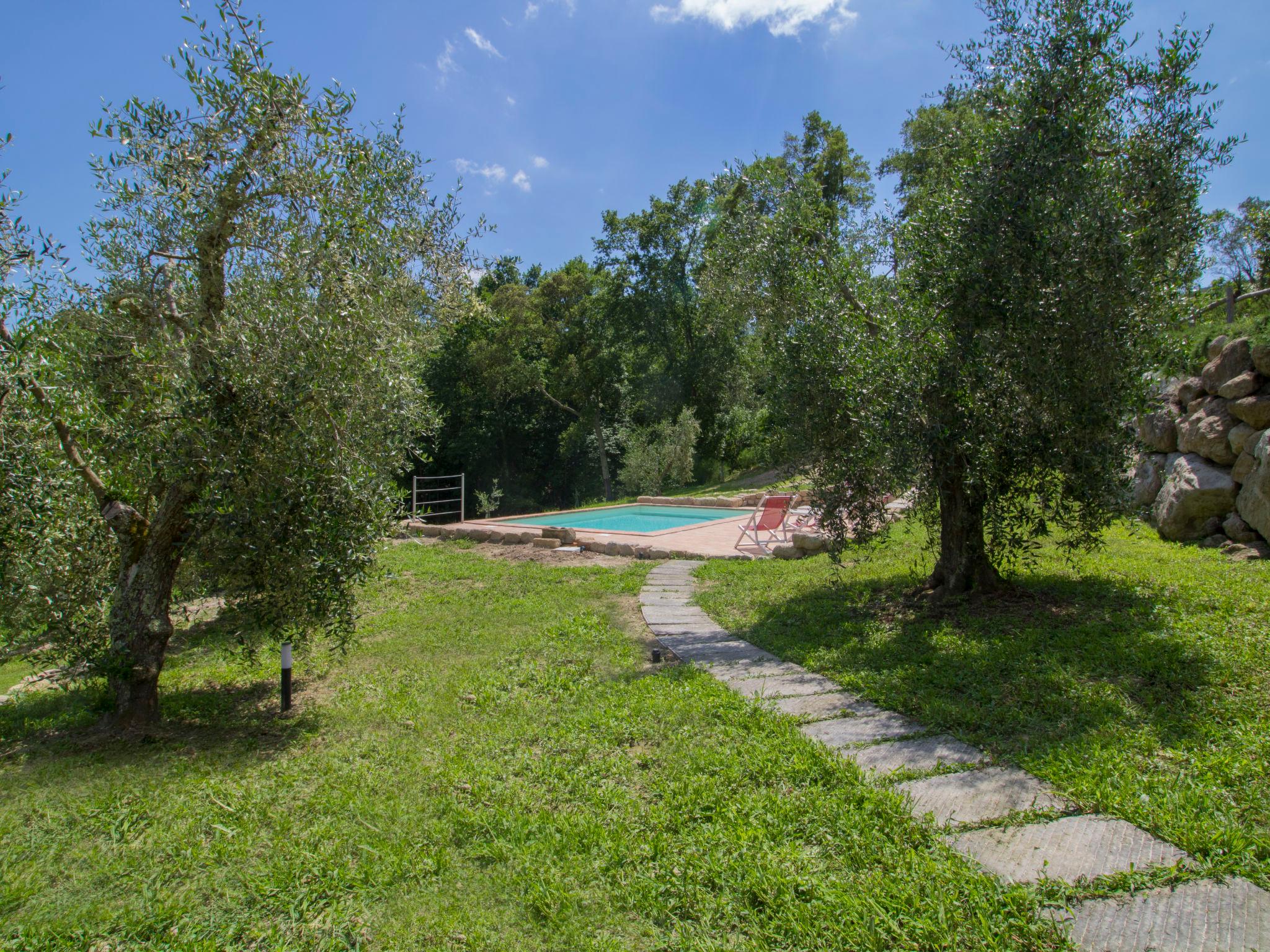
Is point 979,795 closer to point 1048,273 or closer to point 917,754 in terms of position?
point 917,754

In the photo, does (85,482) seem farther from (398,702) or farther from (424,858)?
(424,858)

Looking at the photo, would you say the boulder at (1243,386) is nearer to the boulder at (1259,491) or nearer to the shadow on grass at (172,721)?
the boulder at (1259,491)

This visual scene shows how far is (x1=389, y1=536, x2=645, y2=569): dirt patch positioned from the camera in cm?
991

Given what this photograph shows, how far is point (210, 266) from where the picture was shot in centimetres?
416

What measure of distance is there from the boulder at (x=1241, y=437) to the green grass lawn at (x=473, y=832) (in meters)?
4.05

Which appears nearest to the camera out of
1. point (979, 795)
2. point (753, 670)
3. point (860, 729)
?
point (979, 795)

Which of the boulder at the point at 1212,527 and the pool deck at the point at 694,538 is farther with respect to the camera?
the pool deck at the point at 694,538

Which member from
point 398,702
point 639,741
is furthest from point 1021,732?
point 398,702

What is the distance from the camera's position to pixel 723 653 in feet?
18.0

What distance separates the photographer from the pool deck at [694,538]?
1012 cm

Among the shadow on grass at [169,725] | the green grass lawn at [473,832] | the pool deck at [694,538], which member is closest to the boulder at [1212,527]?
the green grass lawn at [473,832]

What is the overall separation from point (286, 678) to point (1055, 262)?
5.62 metres

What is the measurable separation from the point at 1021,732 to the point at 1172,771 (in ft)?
2.09

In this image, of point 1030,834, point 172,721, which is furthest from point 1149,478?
point 172,721
